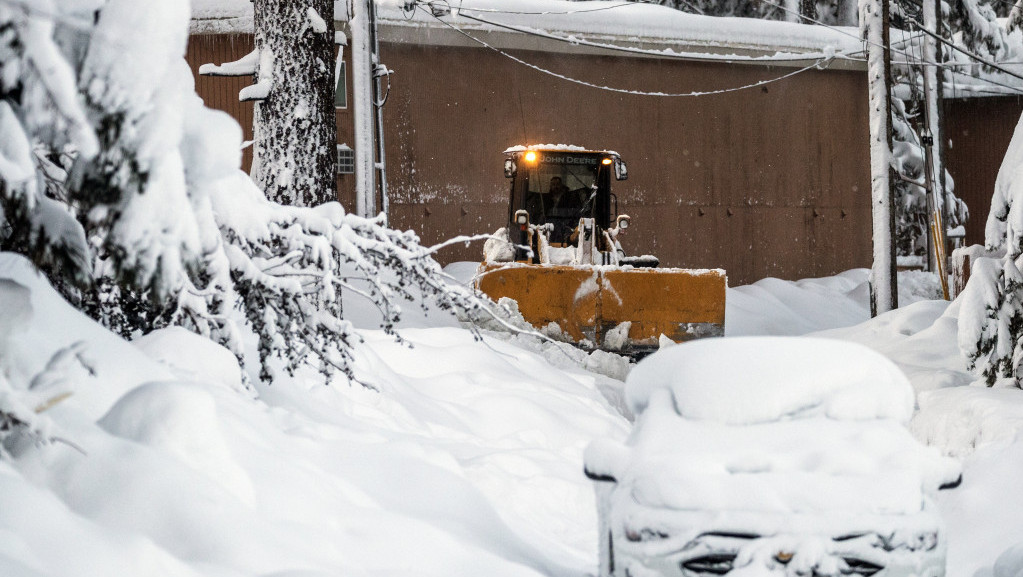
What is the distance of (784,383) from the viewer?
12.8ft

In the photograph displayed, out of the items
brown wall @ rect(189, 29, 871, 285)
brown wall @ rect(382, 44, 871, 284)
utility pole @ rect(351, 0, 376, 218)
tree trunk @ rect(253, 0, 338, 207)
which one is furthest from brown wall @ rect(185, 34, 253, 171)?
tree trunk @ rect(253, 0, 338, 207)

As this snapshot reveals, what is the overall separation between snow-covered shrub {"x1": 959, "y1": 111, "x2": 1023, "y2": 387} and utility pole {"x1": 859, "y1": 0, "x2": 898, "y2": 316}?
5.48 meters

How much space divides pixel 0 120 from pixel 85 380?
141cm

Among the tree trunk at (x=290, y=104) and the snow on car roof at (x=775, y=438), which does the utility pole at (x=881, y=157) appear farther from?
the snow on car roof at (x=775, y=438)

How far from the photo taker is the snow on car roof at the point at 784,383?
3.87 m

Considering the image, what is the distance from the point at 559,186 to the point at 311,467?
36.2 ft

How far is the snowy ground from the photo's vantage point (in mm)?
3170

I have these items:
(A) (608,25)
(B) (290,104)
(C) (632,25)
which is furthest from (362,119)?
(C) (632,25)

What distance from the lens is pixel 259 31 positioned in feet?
27.4

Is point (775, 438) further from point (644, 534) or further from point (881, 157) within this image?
point (881, 157)

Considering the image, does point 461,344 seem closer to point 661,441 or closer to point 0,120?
point 661,441

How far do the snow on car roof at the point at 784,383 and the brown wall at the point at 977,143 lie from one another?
24.1m

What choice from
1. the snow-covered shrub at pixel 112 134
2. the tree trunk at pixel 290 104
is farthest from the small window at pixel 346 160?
the snow-covered shrub at pixel 112 134

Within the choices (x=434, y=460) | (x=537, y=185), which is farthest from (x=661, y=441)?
(x=537, y=185)
